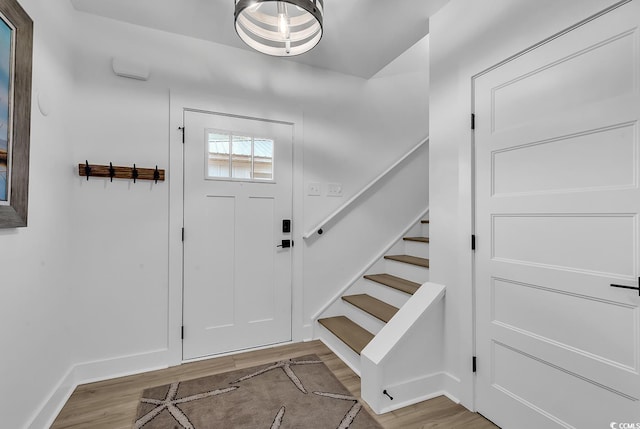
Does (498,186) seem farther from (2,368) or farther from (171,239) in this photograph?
(2,368)

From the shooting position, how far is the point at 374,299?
281cm

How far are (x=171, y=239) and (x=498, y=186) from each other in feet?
7.58

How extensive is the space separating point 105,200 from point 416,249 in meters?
2.71

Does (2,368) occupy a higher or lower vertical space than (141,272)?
lower

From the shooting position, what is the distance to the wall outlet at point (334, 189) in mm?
2908

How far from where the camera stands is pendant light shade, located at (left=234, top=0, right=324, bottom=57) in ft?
4.80

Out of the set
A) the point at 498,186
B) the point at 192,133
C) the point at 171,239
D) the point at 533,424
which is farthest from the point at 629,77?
the point at 171,239

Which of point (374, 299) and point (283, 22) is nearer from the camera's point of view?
point (283, 22)

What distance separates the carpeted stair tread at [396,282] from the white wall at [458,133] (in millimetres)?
345

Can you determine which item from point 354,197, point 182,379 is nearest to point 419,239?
point 354,197

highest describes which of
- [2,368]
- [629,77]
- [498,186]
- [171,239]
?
[629,77]

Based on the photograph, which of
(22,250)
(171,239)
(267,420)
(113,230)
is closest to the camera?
(22,250)

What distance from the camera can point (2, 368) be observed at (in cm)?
130

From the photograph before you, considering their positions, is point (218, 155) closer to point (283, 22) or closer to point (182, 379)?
point (283, 22)
